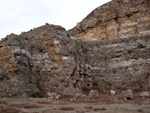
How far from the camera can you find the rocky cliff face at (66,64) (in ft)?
81.0

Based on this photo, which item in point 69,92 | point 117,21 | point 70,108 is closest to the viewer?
point 70,108

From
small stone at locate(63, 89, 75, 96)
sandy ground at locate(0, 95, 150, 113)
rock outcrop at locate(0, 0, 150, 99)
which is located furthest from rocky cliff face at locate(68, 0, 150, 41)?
sandy ground at locate(0, 95, 150, 113)

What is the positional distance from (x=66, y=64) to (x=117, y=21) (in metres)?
29.5

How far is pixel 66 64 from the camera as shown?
2894 cm

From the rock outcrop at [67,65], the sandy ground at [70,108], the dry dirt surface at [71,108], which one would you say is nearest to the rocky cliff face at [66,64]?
the rock outcrop at [67,65]

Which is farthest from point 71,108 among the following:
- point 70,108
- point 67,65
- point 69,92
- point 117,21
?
point 117,21

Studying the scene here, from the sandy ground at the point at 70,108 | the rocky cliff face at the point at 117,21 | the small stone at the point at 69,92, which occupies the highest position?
the rocky cliff face at the point at 117,21

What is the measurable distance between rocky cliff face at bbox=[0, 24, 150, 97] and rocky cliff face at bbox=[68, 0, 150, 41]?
16.4 m

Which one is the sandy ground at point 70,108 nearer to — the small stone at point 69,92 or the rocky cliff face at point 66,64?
the rocky cliff face at point 66,64

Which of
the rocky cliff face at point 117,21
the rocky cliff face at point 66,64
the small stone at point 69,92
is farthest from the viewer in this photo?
the rocky cliff face at point 117,21

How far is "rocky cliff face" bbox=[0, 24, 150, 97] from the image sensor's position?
2470cm

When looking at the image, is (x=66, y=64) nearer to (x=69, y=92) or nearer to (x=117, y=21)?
(x=69, y=92)

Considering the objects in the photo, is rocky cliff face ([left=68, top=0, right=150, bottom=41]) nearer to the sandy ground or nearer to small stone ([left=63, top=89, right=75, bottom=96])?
small stone ([left=63, top=89, right=75, bottom=96])

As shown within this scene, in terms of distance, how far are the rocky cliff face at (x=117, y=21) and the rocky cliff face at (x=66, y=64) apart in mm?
16442
